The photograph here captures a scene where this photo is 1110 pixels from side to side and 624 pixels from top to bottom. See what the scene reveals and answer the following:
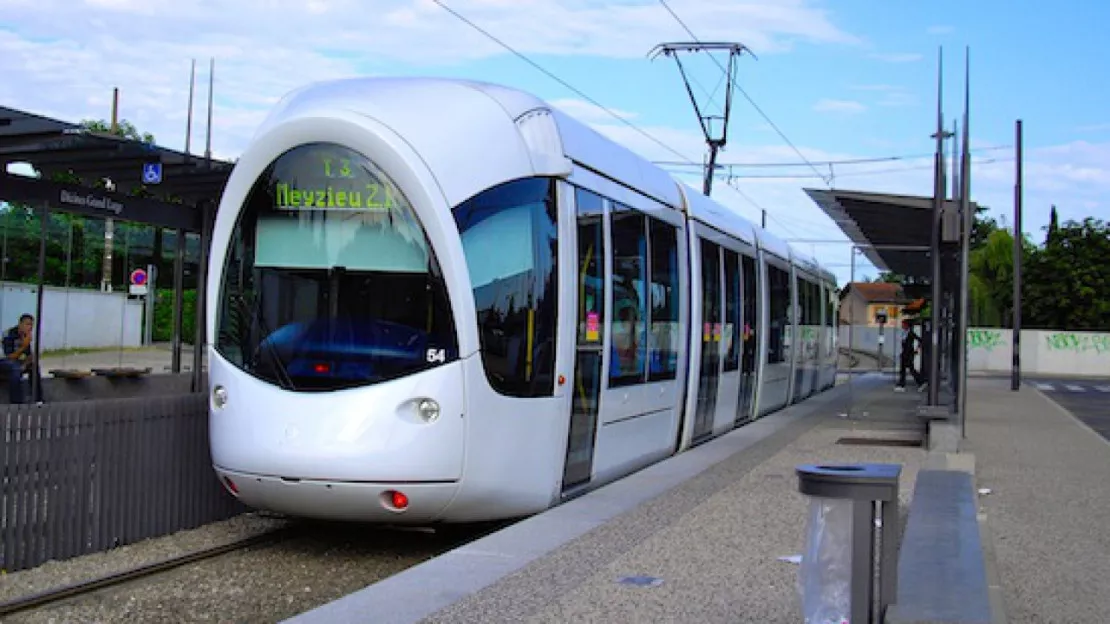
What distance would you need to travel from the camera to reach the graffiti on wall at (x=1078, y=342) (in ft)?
193

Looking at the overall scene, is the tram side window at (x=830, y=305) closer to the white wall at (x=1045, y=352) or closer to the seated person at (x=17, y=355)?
the seated person at (x=17, y=355)

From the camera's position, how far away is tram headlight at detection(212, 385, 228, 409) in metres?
9.00

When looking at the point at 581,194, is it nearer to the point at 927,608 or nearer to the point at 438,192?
the point at 438,192

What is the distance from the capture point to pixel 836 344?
31.8 m

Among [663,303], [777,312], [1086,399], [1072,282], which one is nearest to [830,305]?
[1086,399]

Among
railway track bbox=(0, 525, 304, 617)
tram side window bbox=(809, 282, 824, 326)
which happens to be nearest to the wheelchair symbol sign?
railway track bbox=(0, 525, 304, 617)

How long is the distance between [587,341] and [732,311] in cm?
694

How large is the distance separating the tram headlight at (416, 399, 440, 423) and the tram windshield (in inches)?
9.2

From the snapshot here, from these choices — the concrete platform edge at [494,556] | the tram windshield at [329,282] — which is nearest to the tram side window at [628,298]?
the concrete platform edge at [494,556]

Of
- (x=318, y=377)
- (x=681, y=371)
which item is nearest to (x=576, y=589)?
(x=318, y=377)

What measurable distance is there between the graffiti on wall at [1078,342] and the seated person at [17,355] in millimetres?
52539

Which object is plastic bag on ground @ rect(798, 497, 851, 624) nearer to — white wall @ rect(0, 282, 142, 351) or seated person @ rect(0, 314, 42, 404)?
seated person @ rect(0, 314, 42, 404)

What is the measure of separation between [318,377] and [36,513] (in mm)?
2164

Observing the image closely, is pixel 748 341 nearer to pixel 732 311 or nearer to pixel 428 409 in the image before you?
pixel 732 311
